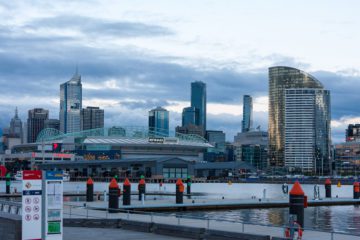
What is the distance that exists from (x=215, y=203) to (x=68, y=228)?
29.0 metres

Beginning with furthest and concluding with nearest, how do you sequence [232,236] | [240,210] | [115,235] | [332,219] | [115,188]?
[240,210] → [332,219] → [115,188] → [115,235] → [232,236]

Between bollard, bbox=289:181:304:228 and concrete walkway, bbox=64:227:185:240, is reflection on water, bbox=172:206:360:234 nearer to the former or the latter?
bollard, bbox=289:181:304:228

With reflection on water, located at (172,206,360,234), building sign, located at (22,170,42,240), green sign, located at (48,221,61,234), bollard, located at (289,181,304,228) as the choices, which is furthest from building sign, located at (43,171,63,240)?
reflection on water, located at (172,206,360,234)

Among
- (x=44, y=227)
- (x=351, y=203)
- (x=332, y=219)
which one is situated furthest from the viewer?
(x=351, y=203)

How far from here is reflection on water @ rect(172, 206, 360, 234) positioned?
169 ft

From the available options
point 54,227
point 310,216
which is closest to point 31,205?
point 54,227

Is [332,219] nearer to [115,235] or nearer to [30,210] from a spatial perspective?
[115,235]

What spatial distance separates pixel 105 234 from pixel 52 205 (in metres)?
11.8

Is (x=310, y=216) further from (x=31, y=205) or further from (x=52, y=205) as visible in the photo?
(x=31, y=205)

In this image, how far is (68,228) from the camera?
38.0 m

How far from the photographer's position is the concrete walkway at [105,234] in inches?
1292

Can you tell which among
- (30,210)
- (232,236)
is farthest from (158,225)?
(30,210)

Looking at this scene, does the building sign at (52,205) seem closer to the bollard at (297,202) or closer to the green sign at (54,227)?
the green sign at (54,227)

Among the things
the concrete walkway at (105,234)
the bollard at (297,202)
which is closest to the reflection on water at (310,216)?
the bollard at (297,202)
